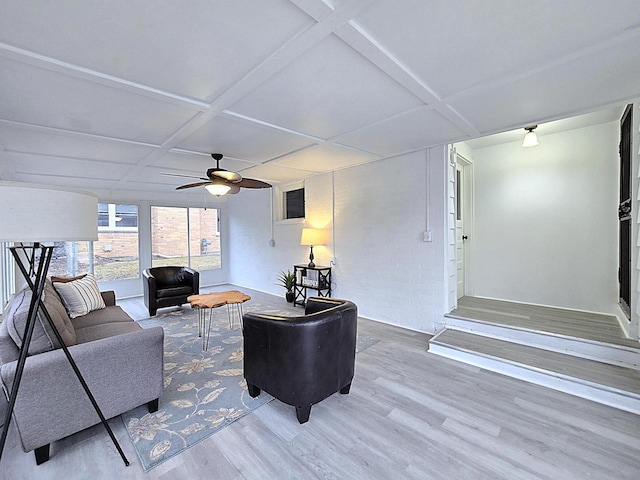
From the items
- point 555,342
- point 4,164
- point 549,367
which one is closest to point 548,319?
point 555,342

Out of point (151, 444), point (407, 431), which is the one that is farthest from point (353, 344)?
point (151, 444)

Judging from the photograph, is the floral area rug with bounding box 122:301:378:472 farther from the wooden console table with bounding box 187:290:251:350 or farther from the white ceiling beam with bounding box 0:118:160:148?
the white ceiling beam with bounding box 0:118:160:148

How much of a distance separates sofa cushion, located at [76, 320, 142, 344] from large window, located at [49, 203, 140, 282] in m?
3.80

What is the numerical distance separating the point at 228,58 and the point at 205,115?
928 millimetres

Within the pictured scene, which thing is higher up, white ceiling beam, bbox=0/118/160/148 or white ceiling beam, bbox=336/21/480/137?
white ceiling beam, bbox=336/21/480/137

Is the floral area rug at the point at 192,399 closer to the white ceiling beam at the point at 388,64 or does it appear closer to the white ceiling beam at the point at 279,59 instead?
the white ceiling beam at the point at 279,59

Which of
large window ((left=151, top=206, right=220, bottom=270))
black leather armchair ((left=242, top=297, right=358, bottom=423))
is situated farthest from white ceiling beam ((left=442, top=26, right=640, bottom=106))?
large window ((left=151, top=206, right=220, bottom=270))

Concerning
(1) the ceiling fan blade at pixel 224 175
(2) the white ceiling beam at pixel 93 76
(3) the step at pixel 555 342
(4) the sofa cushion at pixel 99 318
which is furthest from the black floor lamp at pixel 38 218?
(3) the step at pixel 555 342

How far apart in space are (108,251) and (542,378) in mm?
7576

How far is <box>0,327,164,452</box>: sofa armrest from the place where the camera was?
5.46 ft

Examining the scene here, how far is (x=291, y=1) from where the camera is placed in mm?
1323

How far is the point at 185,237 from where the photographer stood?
719 cm

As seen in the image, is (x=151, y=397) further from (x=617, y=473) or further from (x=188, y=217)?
(x=188, y=217)

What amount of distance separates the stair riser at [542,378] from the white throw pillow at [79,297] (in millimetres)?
3958
